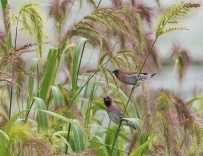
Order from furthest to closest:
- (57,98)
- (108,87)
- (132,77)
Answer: (57,98) → (132,77) → (108,87)

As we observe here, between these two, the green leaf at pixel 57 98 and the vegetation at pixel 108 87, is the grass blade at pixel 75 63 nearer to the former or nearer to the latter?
the vegetation at pixel 108 87

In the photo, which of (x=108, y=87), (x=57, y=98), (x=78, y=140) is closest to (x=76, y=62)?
(x=108, y=87)

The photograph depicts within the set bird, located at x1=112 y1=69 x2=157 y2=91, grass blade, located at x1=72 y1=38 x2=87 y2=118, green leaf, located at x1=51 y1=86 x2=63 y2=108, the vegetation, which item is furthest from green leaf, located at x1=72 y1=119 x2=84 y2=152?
green leaf, located at x1=51 y1=86 x2=63 y2=108

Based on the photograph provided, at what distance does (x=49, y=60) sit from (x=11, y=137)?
1.29m

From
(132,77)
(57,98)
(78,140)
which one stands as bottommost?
(78,140)

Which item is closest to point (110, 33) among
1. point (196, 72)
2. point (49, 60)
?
point (49, 60)

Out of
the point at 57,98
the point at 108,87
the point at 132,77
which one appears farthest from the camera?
the point at 57,98

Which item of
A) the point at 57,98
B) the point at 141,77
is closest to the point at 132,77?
the point at 141,77

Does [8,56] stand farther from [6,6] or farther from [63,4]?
[63,4]

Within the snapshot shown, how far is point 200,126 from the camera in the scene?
10.0ft

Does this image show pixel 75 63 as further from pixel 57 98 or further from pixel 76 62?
pixel 57 98

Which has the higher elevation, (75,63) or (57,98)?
(75,63)

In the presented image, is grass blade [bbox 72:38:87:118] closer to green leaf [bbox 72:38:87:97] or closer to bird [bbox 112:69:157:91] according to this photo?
green leaf [bbox 72:38:87:97]

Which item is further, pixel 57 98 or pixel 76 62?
pixel 57 98
